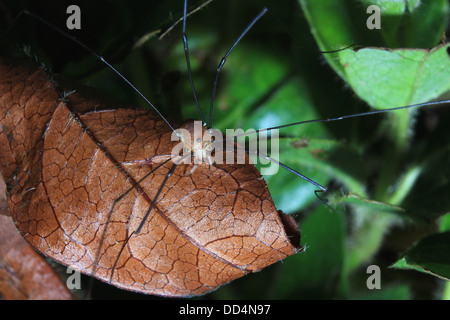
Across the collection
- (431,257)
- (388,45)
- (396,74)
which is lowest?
(431,257)

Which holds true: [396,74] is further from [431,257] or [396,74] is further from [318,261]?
[318,261]

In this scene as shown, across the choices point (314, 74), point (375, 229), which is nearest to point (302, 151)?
point (314, 74)

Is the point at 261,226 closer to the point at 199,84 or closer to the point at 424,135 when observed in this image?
the point at 199,84

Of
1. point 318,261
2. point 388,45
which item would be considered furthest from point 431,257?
point 388,45

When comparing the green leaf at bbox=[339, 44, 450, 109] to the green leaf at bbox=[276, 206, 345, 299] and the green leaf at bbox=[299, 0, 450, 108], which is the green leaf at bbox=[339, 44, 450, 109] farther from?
the green leaf at bbox=[276, 206, 345, 299]

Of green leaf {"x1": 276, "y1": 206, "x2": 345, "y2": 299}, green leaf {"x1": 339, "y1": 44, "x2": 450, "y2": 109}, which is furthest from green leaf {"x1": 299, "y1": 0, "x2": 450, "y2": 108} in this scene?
green leaf {"x1": 276, "y1": 206, "x2": 345, "y2": 299}

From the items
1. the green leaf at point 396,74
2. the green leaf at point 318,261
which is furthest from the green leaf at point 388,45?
the green leaf at point 318,261

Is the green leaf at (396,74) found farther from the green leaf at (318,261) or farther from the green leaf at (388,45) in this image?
the green leaf at (318,261)

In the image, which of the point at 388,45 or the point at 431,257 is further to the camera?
the point at 388,45
